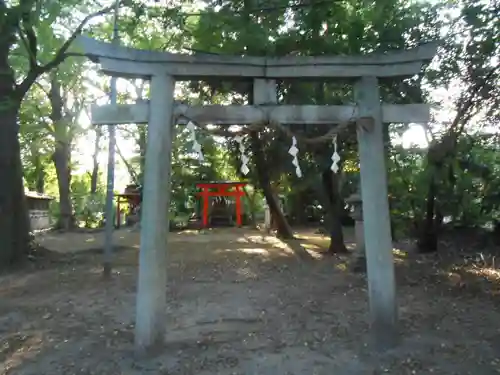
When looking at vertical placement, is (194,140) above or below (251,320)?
above

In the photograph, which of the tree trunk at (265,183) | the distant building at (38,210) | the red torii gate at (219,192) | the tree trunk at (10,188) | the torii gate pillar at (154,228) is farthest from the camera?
the distant building at (38,210)

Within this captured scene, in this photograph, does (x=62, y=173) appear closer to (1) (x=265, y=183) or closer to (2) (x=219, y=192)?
(2) (x=219, y=192)

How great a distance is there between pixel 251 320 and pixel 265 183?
9477mm

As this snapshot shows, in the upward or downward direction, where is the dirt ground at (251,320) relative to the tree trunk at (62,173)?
downward

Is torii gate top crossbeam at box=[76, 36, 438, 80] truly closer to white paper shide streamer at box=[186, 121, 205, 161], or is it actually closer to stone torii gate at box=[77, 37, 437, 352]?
stone torii gate at box=[77, 37, 437, 352]

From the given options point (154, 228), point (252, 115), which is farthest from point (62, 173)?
point (252, 115)

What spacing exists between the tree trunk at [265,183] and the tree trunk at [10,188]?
5683 millimetres

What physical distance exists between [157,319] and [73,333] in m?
1.69

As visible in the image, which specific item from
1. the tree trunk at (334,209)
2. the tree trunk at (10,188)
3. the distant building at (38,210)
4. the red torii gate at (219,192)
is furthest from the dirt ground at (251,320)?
the distant building at (38,210)

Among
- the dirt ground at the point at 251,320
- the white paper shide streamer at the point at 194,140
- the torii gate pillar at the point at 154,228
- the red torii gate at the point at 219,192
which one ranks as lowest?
the dirt ground at the point at 251,320

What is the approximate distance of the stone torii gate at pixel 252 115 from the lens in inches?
221

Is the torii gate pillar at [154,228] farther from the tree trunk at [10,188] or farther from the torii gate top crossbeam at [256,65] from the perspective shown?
the tree trunk at [10,188]

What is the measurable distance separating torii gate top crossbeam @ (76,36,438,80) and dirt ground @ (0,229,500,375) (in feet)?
10.2

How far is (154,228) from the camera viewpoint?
561 centimetres
